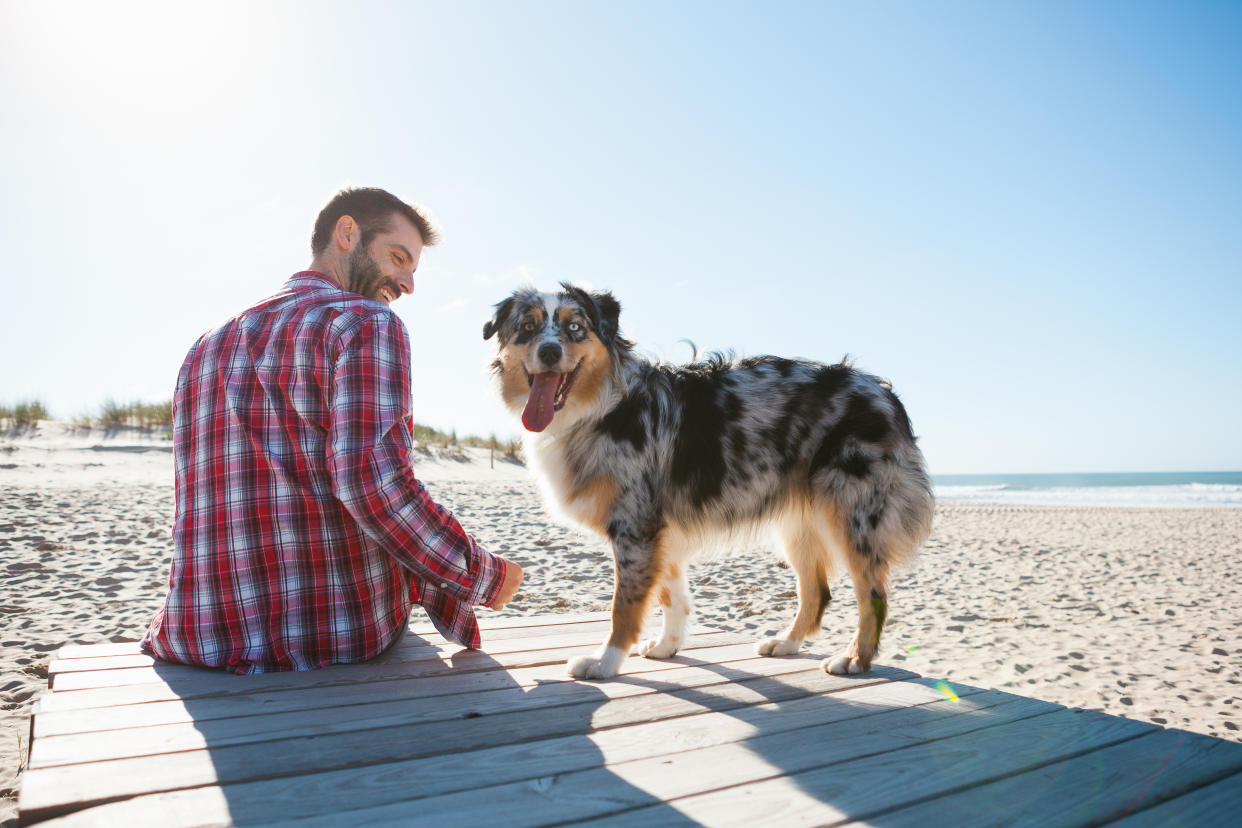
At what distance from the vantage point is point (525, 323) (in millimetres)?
3762

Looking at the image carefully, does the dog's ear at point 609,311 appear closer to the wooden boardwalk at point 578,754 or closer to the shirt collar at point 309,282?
the shirt collar at point 309,282

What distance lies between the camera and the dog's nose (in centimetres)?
354

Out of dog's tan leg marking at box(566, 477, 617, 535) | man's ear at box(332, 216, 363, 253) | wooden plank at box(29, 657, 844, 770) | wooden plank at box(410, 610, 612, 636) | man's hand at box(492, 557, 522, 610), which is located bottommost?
wooden plank at box(410, 610, 612, 636)

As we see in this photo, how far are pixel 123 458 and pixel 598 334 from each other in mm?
16364

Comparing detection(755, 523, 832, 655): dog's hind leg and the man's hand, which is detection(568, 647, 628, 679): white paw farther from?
detection(755, 523, 832, 655): dog's hind leg

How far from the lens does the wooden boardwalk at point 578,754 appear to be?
165 cm

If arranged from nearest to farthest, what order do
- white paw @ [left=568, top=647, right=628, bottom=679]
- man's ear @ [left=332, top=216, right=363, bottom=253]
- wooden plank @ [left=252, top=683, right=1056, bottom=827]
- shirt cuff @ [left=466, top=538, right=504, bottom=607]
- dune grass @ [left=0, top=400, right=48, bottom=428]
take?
wooden plank @ [left=252, top=683, right=1056, bottom=827] < shirt cuff @ [left=466, top=538, right=504, bottom=607] < white paw @ [left=568, top=647, right=628, bottom=679] < man's ear @ [left=332, top=216, right=363, bottom=253] < dune grass @ [left=0, top=400, right=48, bottom=428]

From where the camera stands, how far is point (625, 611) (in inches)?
128

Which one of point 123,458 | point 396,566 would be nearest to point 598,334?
point 396,566

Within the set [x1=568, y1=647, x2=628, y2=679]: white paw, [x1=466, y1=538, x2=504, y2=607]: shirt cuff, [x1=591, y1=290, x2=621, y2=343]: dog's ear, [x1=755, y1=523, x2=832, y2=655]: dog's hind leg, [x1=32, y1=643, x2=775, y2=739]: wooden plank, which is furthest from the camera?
Answer: [x1=591, y1=290, x2=621, y2=343]: dog's ear

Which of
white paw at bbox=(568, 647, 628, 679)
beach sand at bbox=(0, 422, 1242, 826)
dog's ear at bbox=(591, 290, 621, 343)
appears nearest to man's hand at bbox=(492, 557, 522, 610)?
white paw at bbox=(568, 647, 628, 679)

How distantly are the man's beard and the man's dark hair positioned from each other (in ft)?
0.20

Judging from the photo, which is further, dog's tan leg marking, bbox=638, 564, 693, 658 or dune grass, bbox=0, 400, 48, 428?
dune grass, bbox=0, 400, 48, 428

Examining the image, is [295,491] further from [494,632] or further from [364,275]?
[494,632]
